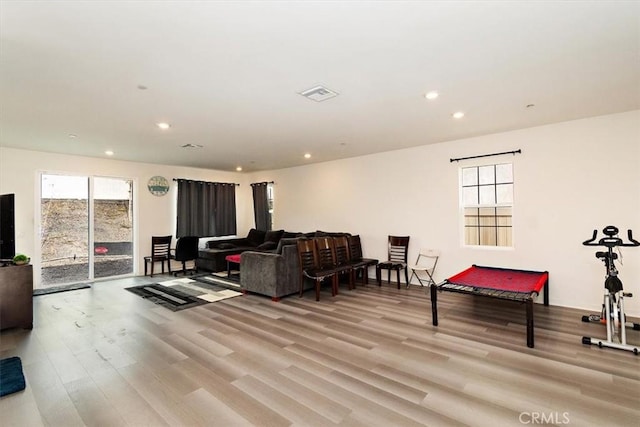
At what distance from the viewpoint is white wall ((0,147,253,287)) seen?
561 centimetres

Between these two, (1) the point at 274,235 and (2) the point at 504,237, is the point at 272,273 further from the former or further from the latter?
(2) the point at 504,237

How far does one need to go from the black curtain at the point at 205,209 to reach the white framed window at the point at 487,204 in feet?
19.9

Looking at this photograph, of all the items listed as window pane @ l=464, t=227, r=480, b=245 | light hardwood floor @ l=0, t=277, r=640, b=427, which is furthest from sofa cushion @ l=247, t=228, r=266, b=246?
window pane @ l=464, t=227, r=480, b=245

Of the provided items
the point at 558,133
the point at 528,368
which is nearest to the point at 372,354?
the point at 528,368

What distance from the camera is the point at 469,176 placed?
5.42m

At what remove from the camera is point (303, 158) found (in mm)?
Result: 6895

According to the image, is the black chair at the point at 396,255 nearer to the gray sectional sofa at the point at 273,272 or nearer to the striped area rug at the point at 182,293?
the gray sectional sofa at the point at 273,272

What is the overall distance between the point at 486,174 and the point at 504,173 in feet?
0.90

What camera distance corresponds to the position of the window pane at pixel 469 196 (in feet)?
17.6

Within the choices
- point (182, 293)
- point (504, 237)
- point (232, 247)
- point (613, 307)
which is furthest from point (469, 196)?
point (232, 247)

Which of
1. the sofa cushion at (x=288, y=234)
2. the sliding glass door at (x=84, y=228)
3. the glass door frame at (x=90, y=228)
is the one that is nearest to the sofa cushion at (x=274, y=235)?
the sofa cushion at (x=288, y=234)

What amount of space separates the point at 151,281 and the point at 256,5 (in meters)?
6.11

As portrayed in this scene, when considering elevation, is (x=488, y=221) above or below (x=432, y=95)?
below

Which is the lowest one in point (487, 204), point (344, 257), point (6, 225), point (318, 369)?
point (318, 369)
